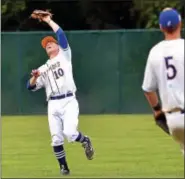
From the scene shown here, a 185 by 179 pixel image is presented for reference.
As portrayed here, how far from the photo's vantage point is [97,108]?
2391 centimetres

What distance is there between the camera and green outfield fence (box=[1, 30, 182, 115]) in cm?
2380

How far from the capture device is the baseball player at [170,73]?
816 cm

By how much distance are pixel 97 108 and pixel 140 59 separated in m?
1.95

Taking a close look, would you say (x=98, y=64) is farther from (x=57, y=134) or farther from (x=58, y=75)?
(x=57, y=134)

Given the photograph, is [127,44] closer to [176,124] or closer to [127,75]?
[127,75]

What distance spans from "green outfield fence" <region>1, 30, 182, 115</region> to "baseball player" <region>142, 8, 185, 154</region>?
15337 millimetres

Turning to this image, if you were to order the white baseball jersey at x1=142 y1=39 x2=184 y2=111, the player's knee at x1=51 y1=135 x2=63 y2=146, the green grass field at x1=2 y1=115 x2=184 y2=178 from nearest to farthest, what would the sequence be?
the white baseball jersey at x1=142 y1=39 x2=184 y2=111, the green grass field at x1=2 y1=115 x2=184 y2=178, the player's knee at x1=51 y1=135 x2=63 y2=146

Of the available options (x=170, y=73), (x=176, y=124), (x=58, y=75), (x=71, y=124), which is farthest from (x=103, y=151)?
(x=170, y=73)

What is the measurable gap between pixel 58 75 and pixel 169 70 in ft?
12.8

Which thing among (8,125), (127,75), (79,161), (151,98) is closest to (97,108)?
(127,75)

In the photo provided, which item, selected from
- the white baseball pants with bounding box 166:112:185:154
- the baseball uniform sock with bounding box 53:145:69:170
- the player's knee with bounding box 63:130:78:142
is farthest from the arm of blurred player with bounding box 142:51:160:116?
the baseball uniform sock with bounding box 53:145:69:170

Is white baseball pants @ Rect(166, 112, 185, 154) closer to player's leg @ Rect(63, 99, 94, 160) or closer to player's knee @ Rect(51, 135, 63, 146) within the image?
player's leg @ Rect(63, 99, 94, 160)

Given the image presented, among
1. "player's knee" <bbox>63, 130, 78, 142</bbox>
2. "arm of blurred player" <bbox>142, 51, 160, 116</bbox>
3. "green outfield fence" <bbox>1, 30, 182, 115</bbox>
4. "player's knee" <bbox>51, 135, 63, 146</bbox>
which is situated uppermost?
"arm of blurred player" <bbox>142, 51, 160, 116</bbox>

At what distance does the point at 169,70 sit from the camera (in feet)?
26.8
